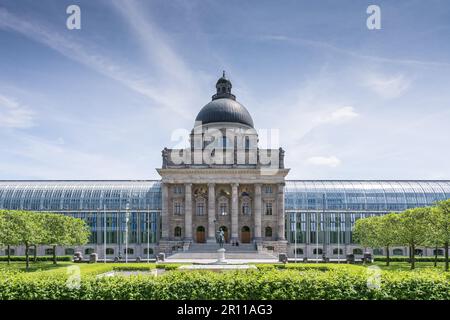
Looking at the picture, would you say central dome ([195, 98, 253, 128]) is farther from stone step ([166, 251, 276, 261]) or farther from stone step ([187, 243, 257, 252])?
stone step ([166, 251, 276, 261])

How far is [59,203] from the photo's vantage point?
85.1 m

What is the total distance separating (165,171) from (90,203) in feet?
62.6

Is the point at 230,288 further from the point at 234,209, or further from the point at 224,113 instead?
the point at 224,113

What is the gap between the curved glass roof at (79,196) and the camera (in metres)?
85.0

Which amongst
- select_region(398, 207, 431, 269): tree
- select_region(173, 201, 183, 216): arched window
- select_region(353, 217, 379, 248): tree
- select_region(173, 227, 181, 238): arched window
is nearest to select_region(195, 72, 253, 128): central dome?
select_region(173, 201, 183, 216): arched window

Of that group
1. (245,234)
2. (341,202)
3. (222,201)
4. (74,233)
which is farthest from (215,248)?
(341,202)

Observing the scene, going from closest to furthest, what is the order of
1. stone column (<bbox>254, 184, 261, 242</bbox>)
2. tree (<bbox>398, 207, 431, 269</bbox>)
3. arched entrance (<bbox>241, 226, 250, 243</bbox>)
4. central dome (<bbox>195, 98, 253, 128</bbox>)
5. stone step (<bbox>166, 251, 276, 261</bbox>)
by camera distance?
tree (<bbox>398, 207, 431, 269</bbox>), stone step (<bbox>166, 251, 276, 261</bbox>), stone column (<bbox>254, 184, 261, 242</bbox>), arched entrance (<bbox>241, 226, 250, 243</bbox>), central dome (<bbox>195, 98, 253, 128</bbox>)

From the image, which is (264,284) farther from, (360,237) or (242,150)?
(242,150)

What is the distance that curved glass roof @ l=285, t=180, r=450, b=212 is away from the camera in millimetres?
85250

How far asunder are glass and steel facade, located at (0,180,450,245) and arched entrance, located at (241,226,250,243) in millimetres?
8610

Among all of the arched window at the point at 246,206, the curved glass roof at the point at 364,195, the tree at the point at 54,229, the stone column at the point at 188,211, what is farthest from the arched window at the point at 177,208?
the tree at the point at 54,229

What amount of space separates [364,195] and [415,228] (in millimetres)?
36119

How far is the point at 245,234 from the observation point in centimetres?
7925
